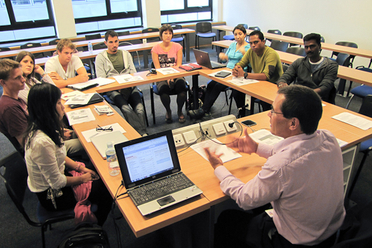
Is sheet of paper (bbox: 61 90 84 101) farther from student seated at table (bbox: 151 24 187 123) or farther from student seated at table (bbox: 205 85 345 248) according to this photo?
student seated at table (bbox: 205 85 345 248)

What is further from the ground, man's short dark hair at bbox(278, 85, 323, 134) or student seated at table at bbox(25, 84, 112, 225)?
man's short dark hair at bbox(278, 85, 323, 134)

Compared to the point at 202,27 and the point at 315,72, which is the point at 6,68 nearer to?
the point at 315,72

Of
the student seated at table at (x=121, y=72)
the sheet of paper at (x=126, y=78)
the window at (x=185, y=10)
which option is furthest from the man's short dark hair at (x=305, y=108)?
the window at (x=185, y=10)

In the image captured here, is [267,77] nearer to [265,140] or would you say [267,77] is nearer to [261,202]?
[265,140]

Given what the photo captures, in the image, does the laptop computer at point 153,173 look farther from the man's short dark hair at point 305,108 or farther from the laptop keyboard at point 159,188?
the man's short dark hair at point 305,108

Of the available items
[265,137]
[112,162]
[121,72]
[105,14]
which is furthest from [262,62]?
[105,14]

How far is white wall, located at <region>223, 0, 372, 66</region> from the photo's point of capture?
18.4 ft

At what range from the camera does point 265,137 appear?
6.52 feet

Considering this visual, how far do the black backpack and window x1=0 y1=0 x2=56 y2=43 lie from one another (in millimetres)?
6772

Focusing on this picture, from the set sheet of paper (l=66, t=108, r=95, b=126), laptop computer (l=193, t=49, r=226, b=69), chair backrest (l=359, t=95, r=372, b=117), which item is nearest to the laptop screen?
sheet of paper (l=66, t=108, r=95, b=126)

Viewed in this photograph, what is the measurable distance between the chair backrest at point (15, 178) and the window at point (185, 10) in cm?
751

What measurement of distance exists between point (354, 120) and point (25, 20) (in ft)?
24.2

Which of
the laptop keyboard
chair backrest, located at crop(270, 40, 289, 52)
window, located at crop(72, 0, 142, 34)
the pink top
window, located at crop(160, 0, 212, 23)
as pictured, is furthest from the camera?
window, located at crop(160, 0, 212, 23)

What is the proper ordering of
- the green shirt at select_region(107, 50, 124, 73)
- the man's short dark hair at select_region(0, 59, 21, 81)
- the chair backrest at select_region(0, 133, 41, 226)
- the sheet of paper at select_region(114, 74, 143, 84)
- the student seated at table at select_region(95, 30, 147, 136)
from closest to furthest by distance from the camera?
the chair backrest at select_region(0, 133, 41, 226) < the man's short dark hair at select_region(0, 59, 21, 81) < the student seated at table at select_region(95, 30, 147, 136) < the sheet of paper at select_region(114, 74, 143, 84) < the green shirt at select_region(107, 50, 124, 73)
